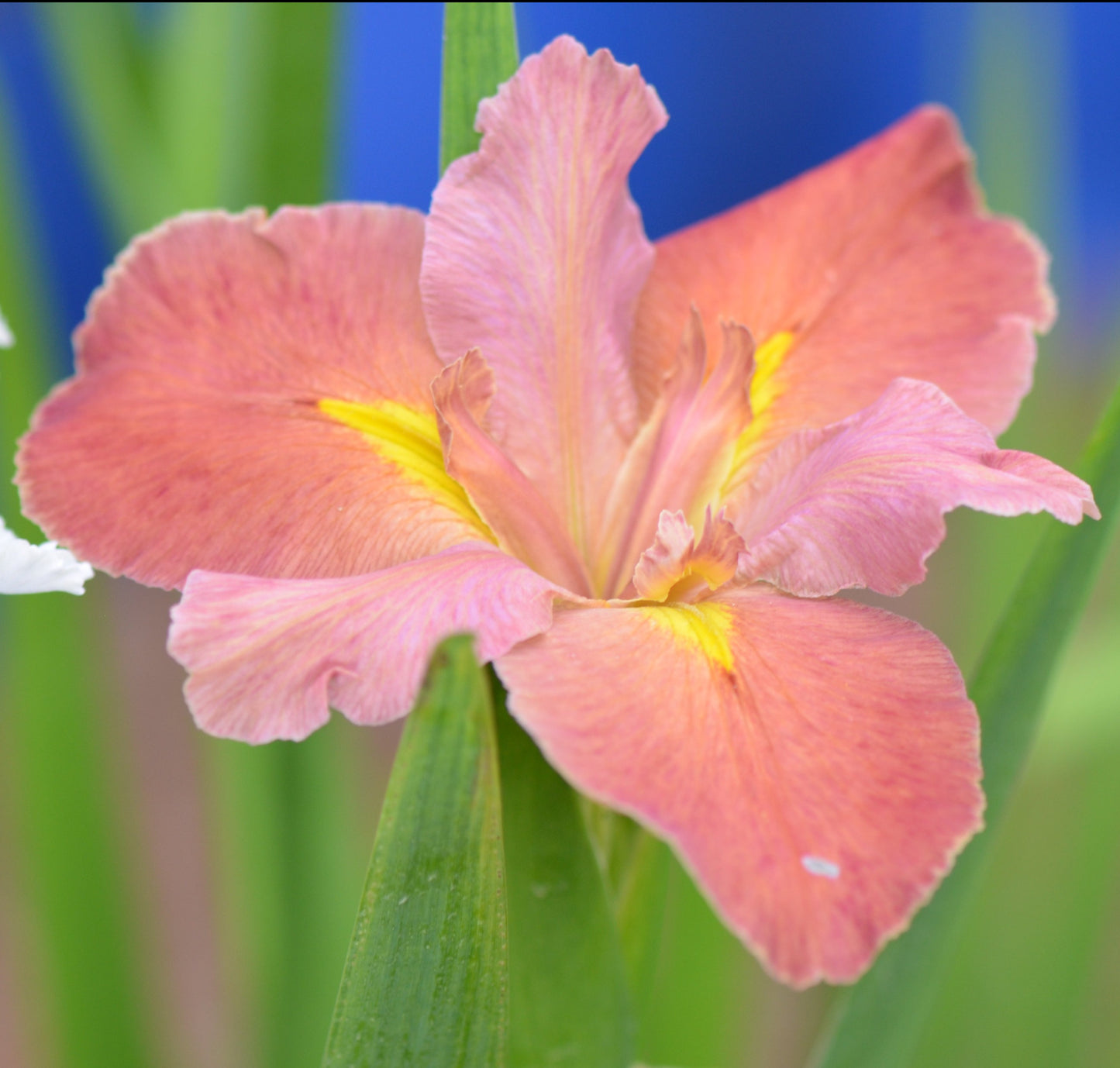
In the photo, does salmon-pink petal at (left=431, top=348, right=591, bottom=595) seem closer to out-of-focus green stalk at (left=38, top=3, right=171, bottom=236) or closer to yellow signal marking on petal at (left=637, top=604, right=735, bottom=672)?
yellow signal marking on petal at (left=637, top=604, right=735, bottom=672)

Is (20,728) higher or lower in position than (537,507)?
lower

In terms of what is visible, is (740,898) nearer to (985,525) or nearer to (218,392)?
(218,392)

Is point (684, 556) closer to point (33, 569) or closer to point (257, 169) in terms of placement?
point (33, 569)

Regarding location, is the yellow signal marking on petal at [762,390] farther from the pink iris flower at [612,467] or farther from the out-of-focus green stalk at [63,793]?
the out-of-focus green stalk at [63,793]

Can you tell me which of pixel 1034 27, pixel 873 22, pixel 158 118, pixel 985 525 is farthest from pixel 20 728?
pixel 873 22

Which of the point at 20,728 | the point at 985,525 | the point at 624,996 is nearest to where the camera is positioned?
the point at 624,996

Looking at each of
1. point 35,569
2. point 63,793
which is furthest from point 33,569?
point 63,793

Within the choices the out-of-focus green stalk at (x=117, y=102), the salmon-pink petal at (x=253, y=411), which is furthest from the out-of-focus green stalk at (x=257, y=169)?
the salmon-pink petal at (x=253, y=411)
